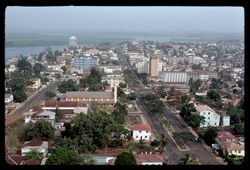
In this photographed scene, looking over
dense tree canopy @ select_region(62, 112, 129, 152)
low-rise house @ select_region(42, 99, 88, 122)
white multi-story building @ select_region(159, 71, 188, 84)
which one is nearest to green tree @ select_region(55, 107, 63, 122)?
low-rise house @ select_region(42, 99, 88, 122)

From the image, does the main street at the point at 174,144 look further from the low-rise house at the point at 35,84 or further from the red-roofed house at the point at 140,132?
the low-rise house at the point at 35,84

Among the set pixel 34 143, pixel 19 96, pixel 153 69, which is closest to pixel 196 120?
pixel 34 143

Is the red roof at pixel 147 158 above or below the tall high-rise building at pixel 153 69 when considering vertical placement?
below

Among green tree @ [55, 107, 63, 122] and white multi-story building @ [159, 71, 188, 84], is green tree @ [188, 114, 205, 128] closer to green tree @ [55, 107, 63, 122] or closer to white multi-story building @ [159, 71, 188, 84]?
green tree @ [55, 107, 63, 122]

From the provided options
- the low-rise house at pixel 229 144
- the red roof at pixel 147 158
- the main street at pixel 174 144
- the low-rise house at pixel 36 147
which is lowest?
the main street at pixel 174 144

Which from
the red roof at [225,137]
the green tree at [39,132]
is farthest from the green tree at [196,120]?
the green tree at [39,132]

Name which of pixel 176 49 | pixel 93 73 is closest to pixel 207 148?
pixel 93 73
